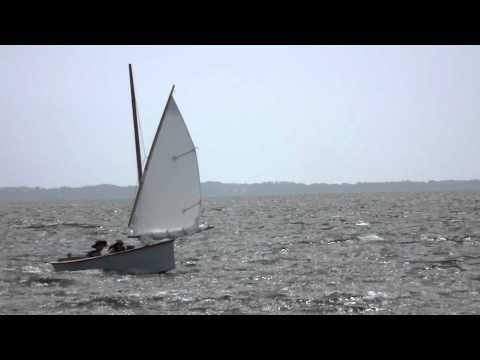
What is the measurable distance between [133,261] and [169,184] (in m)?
3.59

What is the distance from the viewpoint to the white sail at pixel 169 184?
973 inches

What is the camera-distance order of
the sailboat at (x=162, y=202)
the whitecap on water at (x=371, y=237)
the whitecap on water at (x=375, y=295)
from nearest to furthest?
the whitecap on water at (x=375, y=295)
the sailboat at (x=162, y=202)
the whitecap on water at (x=371, y=237)

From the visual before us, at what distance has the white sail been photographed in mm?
24719

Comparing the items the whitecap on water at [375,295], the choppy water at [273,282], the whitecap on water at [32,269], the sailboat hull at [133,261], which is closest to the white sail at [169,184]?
the sailboat hull at [133,261]

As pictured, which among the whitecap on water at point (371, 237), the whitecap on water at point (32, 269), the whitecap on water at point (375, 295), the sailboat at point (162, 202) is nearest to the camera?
the whitecap on water at point (375, 295)

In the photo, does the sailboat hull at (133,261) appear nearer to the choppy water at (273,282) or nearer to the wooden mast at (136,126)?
the choppy water at (273,282)

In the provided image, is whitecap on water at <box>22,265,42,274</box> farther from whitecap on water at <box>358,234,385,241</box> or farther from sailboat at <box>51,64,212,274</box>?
whitecap on water at <box>358,234,385,241</box>

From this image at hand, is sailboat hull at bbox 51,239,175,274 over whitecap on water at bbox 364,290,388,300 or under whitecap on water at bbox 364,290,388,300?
over

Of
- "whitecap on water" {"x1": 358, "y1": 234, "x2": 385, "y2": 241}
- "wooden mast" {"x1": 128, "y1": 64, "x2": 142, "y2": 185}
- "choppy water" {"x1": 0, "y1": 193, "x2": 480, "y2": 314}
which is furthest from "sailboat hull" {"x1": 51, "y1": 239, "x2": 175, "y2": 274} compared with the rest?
"whitecap on water" {"x1": 358, "y1": 234, "x2": 385, "y2": 241}

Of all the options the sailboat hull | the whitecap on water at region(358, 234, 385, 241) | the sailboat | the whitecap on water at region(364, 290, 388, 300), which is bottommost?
the whitecap on water at region(358, 234, 385, 241)

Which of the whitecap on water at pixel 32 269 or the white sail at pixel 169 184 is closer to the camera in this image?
the white sail at pixel 169 184

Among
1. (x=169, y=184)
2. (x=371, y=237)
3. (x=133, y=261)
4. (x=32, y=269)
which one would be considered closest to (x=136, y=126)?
(x=169, y=184)

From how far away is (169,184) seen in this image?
25078mm
